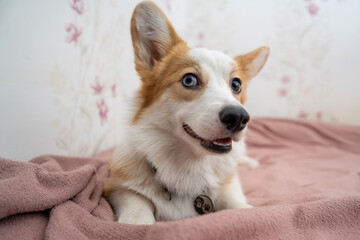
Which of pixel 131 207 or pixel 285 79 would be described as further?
pixel 285 79

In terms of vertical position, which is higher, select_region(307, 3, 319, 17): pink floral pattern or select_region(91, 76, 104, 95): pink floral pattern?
select_region(307, 3, 319, 17): pink floral pattern

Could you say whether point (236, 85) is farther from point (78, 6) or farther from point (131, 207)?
point (78, 6)

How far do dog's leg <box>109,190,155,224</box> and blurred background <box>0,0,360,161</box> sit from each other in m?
0.44

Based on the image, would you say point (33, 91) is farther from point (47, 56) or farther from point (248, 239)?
point (248, 239)

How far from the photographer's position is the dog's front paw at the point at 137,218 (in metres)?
0.75

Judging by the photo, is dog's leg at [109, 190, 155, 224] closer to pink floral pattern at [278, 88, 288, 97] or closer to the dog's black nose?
the dog's black nose

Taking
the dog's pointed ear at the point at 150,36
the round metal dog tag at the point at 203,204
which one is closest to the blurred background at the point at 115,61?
the dog's pointed ear at the point at 150,36

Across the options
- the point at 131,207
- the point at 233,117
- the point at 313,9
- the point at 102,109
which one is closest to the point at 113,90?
the point at 102,109

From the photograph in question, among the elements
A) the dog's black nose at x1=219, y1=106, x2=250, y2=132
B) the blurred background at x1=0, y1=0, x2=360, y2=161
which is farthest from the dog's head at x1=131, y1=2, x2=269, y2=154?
the blurred background at x1=0, y1=0, x2=360, y2=161

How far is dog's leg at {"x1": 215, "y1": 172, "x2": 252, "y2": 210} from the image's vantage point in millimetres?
889

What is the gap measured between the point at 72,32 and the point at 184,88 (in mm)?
698

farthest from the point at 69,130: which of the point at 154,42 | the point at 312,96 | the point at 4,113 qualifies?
the point at 312,96

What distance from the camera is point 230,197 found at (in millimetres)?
917

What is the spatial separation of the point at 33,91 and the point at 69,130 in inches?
11.9
